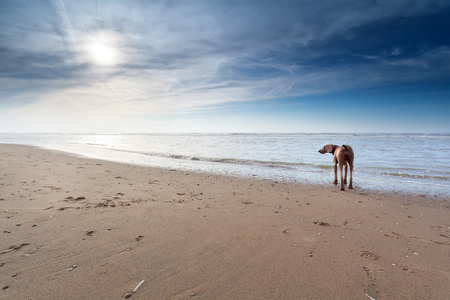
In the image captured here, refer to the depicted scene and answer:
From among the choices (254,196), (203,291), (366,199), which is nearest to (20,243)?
(203,291)

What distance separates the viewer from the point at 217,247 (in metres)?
3.74

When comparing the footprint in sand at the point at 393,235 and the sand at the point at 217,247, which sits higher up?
the sand at the point at 217,247

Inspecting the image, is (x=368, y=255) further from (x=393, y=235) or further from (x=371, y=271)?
(x=393, y=235)

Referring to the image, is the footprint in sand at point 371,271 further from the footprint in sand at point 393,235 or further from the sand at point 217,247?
the footprint in sand at point 393,235

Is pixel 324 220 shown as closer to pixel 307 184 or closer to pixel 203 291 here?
pixel 203 291

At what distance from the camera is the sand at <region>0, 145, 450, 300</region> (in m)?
2.73

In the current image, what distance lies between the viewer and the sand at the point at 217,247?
2.73m

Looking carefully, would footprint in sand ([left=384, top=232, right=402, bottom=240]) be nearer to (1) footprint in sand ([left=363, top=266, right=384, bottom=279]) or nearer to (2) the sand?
(2) the sand

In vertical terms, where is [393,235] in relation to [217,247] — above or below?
below

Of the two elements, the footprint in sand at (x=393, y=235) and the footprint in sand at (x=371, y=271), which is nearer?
the footprint in sand at (x=371, y=271)

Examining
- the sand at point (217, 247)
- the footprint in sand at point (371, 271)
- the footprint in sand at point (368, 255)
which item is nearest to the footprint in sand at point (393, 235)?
the sand at point (217, 247)

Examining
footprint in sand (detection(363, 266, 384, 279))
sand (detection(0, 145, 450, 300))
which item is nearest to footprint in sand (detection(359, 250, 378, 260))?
sand (detection(0, 145, 450, 300))

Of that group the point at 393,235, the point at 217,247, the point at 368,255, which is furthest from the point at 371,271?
the point at 217,247

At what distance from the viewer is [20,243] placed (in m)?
A: 3.61
